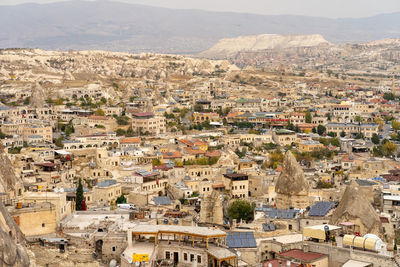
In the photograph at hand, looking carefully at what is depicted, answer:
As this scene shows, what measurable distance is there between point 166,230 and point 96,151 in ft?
97.4

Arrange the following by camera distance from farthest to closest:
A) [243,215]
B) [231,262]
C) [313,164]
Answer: [313,164] → [243,215] → [231,262]

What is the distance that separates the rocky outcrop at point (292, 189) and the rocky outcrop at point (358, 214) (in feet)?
27.0

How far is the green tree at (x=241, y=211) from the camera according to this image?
34281 millimetres

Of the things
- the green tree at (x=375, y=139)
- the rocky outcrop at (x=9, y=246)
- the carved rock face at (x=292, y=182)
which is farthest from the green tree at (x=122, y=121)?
the rocky outcrop at (x=9, y=246)

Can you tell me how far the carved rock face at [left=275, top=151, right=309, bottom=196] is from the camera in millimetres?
37125

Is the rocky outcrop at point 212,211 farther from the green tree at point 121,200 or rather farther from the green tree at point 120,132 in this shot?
the green tree at point 120,132

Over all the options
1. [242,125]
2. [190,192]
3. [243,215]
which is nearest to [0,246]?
[243,215]

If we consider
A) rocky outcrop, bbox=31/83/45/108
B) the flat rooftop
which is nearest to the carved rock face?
the flat rooftop

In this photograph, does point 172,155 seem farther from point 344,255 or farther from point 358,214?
point 344,255

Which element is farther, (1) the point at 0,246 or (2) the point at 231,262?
(2) the point at 231,262

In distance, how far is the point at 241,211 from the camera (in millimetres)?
34594

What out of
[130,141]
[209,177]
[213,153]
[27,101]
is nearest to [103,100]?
[27,101]

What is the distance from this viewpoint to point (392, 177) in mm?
44844

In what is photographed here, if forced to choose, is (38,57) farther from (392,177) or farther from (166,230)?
(166,230)
